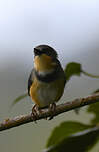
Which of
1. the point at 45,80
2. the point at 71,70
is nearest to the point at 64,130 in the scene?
the point at 71,70

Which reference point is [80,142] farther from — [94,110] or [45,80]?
[45,80]

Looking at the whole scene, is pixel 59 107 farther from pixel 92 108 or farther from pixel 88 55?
pixel 88 55

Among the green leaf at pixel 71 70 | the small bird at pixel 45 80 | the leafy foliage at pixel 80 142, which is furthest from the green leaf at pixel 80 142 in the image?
the small bird at pixel 45 80

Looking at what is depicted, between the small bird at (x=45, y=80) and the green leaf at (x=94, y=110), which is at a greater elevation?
the green leaf at (x=94, y=110)

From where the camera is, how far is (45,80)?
221 centimetres

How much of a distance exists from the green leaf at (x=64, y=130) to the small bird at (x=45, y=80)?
85 cm

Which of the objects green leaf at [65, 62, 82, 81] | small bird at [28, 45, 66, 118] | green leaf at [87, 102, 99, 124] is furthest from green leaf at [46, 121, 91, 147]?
small bird at [28, 45, 66, 118]

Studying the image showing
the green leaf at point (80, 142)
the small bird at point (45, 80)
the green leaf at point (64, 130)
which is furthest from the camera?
the small bird at point (45, 80)

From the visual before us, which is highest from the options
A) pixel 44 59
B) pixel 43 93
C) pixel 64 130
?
pixel 64 130

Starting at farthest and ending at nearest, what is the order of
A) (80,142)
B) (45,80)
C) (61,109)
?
1. (45,80)
2. (61,109)
3. (80,142)

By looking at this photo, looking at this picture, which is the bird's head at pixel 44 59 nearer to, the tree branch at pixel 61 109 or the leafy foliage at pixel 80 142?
the tree branch at pixel 61 109

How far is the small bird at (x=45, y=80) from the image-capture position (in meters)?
2.22

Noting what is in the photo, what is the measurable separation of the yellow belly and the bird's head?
0.07m

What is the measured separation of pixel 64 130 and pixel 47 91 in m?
0.88
